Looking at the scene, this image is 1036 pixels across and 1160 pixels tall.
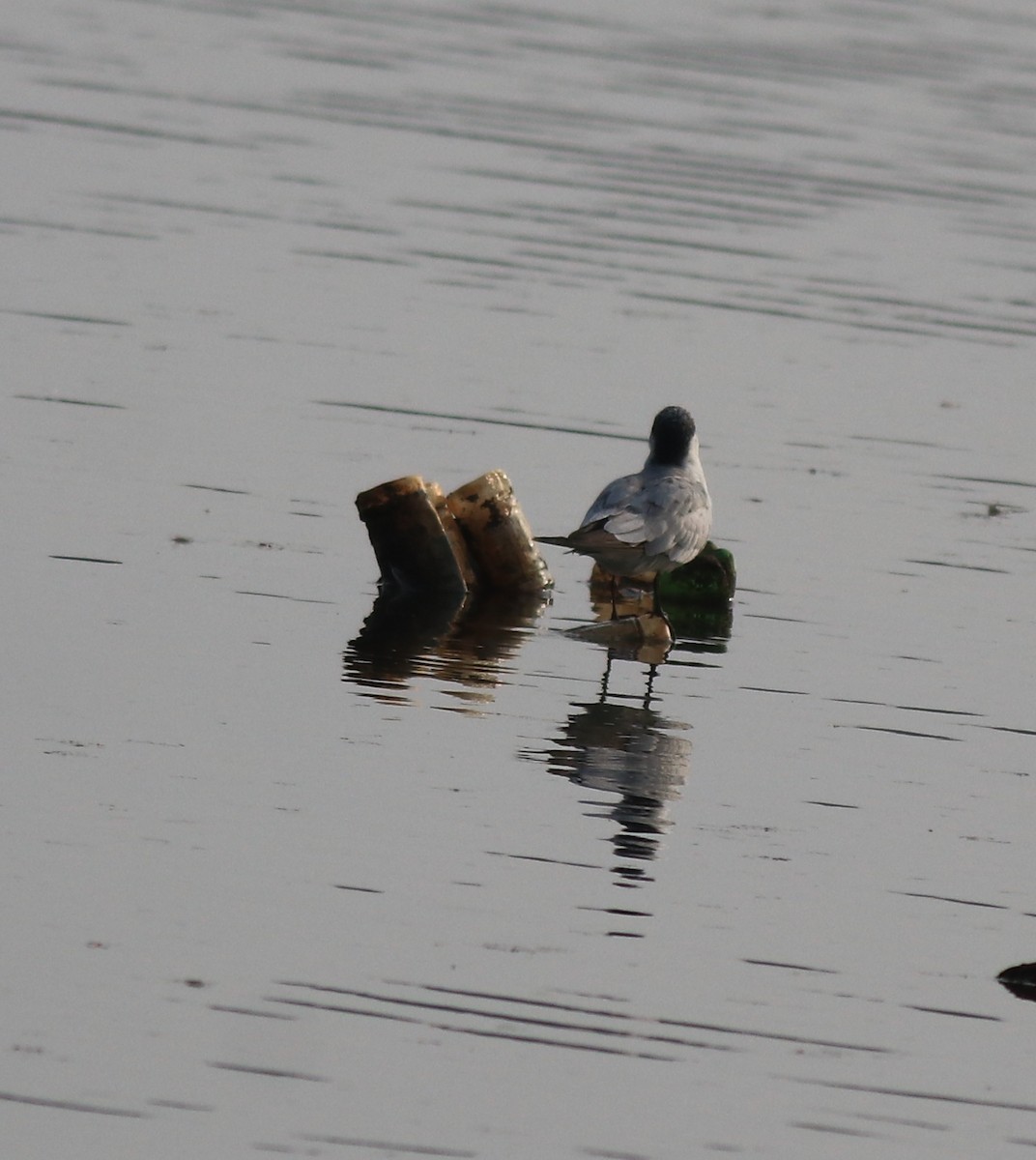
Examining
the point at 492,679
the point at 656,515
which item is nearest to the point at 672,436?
the point at 656,515

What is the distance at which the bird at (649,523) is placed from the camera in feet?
38.8

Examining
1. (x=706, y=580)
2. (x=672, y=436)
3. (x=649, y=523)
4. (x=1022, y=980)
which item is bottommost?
(x=1022, y=980)

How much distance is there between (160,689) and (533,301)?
1053 cm

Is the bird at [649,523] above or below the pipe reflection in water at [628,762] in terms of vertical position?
above

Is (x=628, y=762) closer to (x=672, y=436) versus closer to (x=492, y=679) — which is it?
→ (x=492, y=679)

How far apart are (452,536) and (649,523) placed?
1356mm

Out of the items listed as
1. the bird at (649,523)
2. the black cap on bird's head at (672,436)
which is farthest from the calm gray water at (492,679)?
the black cap on bird's head at (672,436)

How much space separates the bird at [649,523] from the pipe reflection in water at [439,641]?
1.83 feet

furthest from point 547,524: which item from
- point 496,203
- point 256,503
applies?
point 496,203

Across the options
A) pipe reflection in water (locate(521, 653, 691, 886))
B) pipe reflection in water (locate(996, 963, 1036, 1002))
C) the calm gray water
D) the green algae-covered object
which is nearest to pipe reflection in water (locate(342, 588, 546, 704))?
the calm gray water

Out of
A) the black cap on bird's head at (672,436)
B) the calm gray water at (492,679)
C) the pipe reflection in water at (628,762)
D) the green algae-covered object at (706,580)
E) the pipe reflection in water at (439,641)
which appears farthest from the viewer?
the green algae-covered object at (706,580)

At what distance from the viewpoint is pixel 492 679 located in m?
11.2

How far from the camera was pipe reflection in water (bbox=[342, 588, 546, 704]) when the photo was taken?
1109 centimetres

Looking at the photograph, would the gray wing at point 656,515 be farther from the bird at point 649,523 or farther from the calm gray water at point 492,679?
the calm gray water at point 492,679
